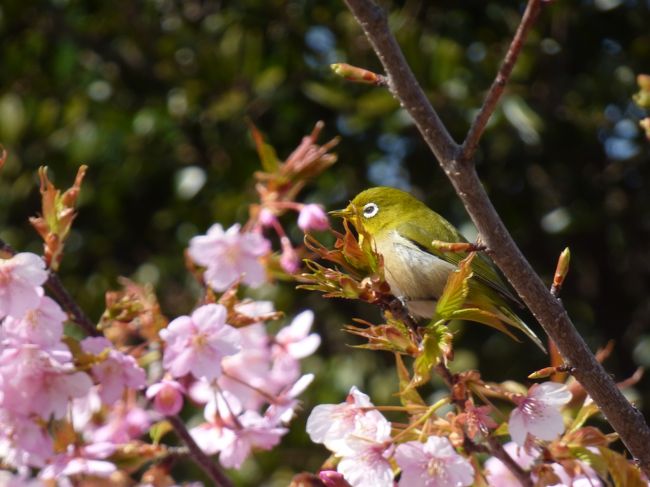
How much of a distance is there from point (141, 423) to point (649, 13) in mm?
1738

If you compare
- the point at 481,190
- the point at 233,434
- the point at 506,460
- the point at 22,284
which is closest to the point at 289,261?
the point at 233,434

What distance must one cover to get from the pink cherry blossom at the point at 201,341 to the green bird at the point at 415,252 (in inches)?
23.1

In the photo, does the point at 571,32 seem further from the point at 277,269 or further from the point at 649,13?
the point at 277,269

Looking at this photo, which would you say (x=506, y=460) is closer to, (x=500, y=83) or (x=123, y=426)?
(x=500, y=83)

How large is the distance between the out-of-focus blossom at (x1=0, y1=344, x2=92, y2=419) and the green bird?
721 millimetres

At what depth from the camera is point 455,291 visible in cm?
100

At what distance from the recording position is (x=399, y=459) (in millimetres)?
1022

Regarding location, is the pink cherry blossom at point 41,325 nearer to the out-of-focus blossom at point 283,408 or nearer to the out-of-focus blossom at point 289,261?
the out-of-focus blossom at point 283,408

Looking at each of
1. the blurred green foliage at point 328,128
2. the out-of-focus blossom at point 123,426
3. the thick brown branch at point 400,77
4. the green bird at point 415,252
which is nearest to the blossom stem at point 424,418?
the thick brown branch at point 400,77

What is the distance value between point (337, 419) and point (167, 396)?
0.32 meters

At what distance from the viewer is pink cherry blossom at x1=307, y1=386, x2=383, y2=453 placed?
1091 millimetres

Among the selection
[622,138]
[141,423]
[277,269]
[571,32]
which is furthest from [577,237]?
[141,423]

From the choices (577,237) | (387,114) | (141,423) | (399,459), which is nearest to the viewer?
(399,459)

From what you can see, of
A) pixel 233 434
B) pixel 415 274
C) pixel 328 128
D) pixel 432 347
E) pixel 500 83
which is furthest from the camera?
pixel 328 128
